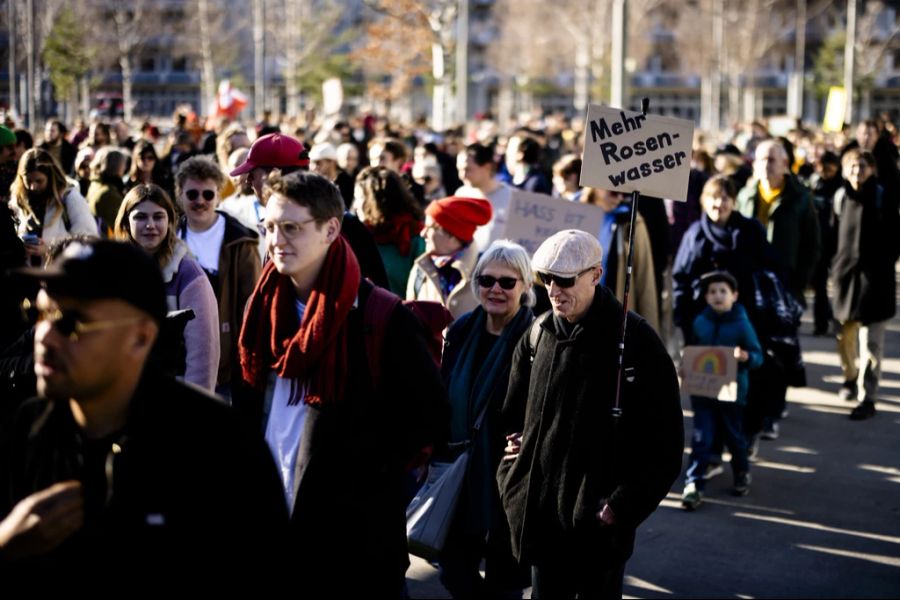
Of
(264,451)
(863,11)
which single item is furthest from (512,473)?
(863,11)

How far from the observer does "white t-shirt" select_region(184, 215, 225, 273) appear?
6.54 m

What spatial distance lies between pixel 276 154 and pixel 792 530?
337 centimetres

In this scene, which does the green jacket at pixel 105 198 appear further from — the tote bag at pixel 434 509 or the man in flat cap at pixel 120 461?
the man in flat cap at pixel 120 461

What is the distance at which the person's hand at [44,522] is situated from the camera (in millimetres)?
2674

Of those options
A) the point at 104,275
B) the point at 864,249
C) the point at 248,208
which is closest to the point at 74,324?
the point at 104,275

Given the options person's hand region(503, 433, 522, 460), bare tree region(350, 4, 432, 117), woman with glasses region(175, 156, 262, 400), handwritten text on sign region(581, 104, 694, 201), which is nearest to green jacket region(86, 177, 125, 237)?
woman with glasses region(175, 156, 262, 400)

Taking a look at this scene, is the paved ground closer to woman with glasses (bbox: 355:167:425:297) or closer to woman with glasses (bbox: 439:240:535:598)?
woman with glasses (bbox: 439:240:535:598)

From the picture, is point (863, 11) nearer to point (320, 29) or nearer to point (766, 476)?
point (320, 29)

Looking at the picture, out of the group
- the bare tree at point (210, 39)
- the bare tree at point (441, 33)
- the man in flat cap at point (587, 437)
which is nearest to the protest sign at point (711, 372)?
the man in flat cap at point (587, 437)

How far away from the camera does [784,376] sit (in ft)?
28.4

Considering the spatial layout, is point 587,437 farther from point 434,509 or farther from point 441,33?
point 441,33

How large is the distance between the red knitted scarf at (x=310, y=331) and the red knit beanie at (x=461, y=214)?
2549mm

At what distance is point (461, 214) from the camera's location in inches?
272

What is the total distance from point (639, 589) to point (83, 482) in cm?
417
